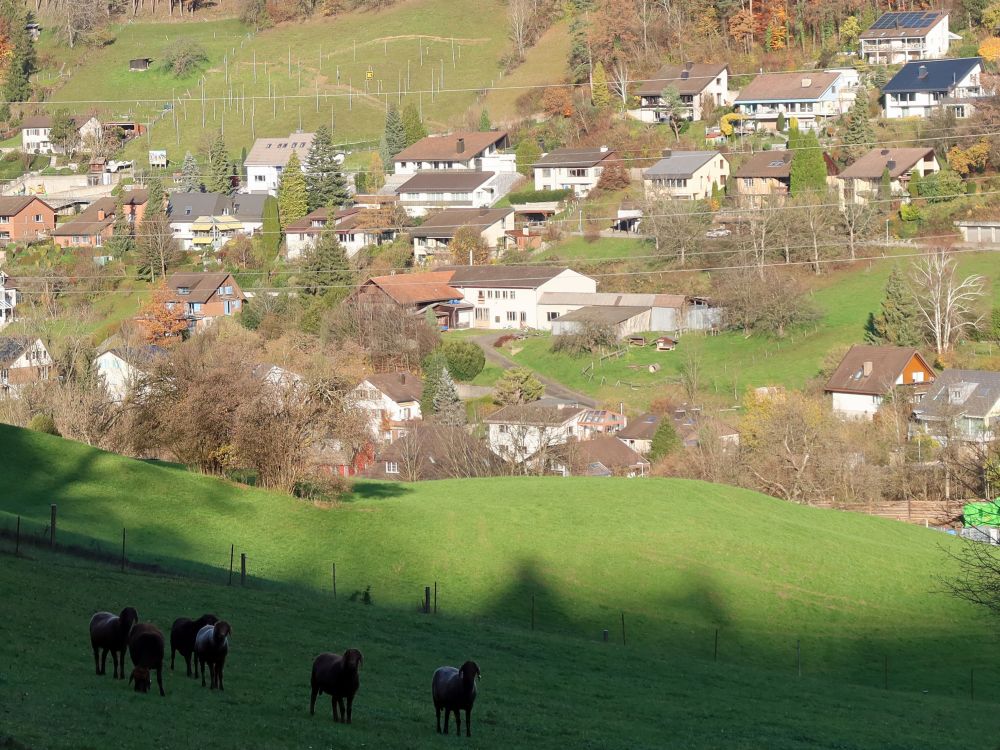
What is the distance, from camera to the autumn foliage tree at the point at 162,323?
74188mm

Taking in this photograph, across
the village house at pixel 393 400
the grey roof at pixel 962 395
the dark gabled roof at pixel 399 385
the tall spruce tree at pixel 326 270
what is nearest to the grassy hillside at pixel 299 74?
the tall spruce tree at pixel 326 270

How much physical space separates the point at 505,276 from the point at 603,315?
31.0 feet

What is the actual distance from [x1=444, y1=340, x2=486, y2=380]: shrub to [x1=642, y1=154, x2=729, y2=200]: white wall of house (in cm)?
1954

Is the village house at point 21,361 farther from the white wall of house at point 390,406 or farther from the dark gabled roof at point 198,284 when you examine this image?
the white wall of house at point 390,406

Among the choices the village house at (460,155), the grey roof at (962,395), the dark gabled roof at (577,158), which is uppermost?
the dark gabled roof at (577,158)

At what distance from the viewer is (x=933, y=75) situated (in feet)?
282

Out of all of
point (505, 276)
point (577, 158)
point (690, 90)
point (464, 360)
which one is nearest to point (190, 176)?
point (577, 158)

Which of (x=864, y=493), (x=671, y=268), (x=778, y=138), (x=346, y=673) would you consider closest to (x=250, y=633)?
(x=346, y=673)

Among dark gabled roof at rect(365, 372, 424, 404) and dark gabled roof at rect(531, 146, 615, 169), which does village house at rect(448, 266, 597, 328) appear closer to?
dark gabled roof at rect(365, 372, 424, 404)

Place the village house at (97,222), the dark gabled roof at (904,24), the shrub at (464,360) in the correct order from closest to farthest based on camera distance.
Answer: the shrub at (464,360), the village house at (97,222), the dark gabled roof at (904,24)

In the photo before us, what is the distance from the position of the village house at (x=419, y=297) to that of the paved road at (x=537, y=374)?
9.67 feet

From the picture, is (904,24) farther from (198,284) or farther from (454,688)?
(454,688)

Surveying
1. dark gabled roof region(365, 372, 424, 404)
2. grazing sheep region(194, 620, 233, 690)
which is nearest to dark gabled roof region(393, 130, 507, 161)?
dark gabled roof region(365, 372, 424, 404)

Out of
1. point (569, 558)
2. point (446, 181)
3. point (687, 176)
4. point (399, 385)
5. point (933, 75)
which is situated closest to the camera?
point (569, 558)
